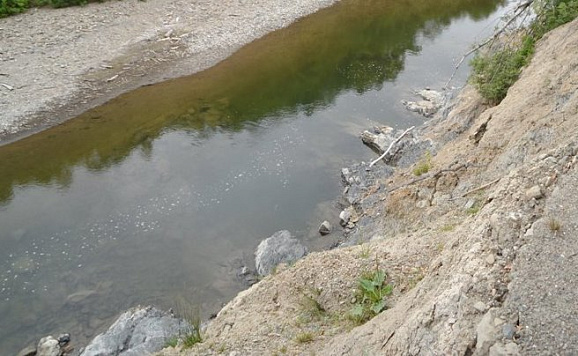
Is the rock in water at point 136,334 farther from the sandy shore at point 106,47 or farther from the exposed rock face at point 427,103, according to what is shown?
the exposed rock face at point 427,103

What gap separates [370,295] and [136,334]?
6.44 metres

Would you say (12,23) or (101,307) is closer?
(101,307)

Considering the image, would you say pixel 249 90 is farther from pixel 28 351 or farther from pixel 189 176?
pixel 28 351

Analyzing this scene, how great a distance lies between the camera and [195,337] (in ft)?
28.3

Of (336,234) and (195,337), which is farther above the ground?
(195,337)

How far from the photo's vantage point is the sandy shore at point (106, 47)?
21.9 meters

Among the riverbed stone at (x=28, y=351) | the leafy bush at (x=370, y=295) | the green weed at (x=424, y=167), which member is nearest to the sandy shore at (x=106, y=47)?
the riverbed stone at (x=28, y=351)

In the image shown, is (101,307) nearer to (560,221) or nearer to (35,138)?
(35,138)

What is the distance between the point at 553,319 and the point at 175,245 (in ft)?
40.1

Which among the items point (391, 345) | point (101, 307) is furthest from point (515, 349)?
point (101, 307)

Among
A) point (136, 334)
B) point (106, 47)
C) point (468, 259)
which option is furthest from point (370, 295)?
point (106, 47)

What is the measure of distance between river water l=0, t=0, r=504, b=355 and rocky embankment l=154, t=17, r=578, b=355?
12.4ft

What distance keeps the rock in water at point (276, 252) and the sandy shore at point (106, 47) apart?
11716 mm

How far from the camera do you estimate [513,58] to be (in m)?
14.4
